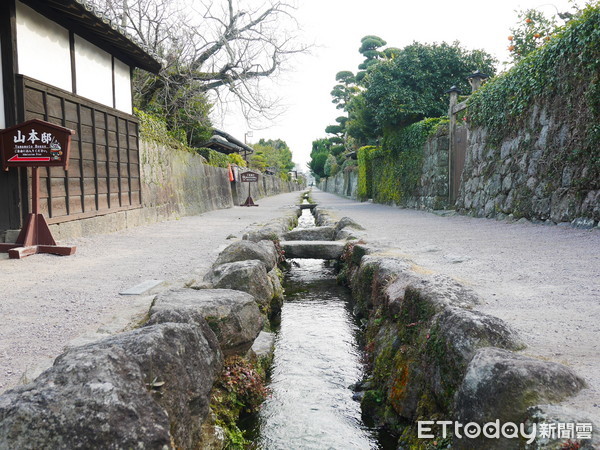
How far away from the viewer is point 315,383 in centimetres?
320

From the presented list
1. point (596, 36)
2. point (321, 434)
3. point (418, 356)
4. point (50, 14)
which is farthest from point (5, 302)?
point (596, 36)

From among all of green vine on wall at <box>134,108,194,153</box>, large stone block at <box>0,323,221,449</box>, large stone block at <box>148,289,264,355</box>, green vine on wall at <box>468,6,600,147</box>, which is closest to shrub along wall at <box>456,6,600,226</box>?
green vine on wall at <box>468,6,600,147</box>

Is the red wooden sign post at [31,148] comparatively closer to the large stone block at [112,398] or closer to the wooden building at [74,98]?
the wooden building at [74,98]

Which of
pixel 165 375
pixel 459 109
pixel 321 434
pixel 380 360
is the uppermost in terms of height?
pixel 459 109

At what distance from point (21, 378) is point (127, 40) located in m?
7.64

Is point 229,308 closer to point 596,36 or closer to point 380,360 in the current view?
point 380,360

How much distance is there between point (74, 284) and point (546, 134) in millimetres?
7927

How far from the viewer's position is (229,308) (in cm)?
278

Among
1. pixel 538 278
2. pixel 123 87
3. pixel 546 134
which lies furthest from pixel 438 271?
pixel 123 87

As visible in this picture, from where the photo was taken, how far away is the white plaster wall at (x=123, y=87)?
9.42 metres

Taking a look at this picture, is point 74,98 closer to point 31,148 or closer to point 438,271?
point 31,148

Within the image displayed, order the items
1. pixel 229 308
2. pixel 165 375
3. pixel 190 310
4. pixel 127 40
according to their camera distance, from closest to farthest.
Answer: pixel 165 375 < pixel 190 310 < pixel 229 308 < pixel 127 40

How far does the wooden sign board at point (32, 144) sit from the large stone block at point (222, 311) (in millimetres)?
3762

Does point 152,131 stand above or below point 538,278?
above
